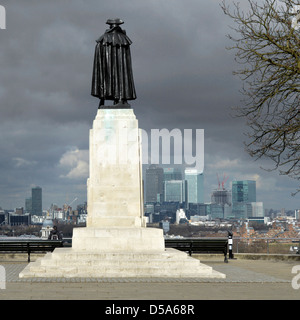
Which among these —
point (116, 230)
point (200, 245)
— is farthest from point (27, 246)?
point (200, 245)

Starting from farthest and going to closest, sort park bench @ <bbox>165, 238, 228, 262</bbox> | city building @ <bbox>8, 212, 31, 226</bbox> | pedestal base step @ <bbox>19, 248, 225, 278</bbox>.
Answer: city building @ <bbox>8, 212, 31, 226</bbox> < park bench @ <bbox>165, 238, 228, 262</bbox> < pedestal base step @ <bbox>19, 248, 225, 278</bbox>

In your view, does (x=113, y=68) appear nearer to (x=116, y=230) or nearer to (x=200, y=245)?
(x=116, y=230)

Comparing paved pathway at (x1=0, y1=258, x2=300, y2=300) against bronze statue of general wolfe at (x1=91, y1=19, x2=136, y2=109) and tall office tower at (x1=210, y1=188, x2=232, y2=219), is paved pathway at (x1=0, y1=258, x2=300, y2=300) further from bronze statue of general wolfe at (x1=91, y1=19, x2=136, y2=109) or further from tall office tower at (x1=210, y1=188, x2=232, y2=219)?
tall office tower at (x1=210, y1=188, x2=232, y2=219)

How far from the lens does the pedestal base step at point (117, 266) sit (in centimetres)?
1541

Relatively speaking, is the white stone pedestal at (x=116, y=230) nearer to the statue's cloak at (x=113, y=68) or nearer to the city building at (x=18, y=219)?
→ the statue's cloak at (x=113, y=68)

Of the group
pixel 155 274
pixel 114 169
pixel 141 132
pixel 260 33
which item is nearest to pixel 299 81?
pixel 260 33

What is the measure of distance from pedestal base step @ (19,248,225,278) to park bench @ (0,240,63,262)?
550cm

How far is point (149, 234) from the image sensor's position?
17.2m

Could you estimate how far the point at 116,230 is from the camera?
17062mm

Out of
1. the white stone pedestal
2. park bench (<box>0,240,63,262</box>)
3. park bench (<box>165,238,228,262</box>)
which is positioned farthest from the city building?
the white stone pedestal

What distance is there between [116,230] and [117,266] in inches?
64.0

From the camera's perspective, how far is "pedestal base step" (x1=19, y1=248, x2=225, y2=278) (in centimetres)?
1541
